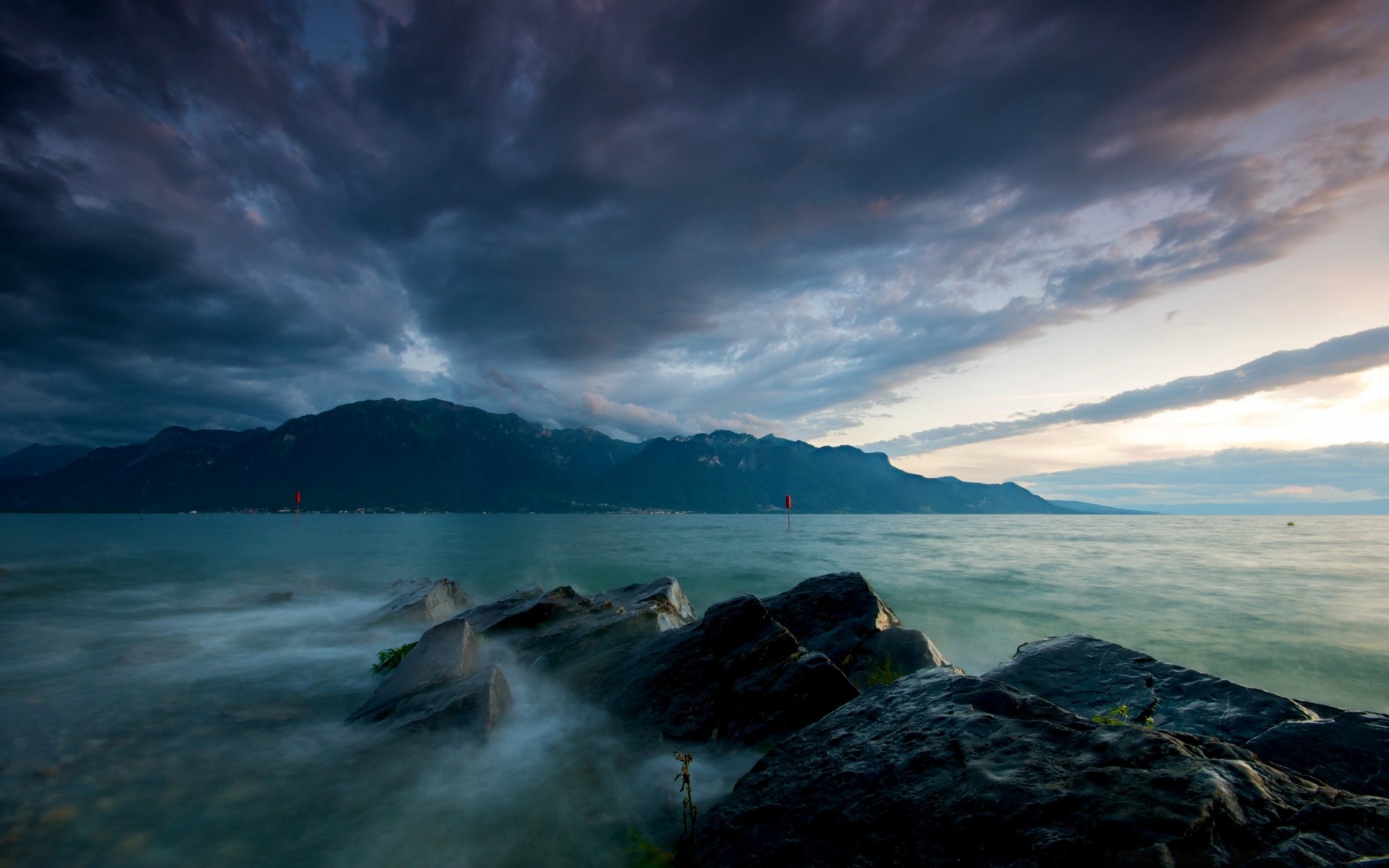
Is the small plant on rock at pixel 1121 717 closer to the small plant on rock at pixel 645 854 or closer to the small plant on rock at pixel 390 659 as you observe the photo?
the small plant on rock at pixel 645 854

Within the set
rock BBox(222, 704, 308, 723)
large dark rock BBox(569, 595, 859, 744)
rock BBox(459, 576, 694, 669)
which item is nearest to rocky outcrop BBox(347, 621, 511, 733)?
rock BBox(222, 704, 308, 723)

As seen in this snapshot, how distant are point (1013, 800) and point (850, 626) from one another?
316 inches

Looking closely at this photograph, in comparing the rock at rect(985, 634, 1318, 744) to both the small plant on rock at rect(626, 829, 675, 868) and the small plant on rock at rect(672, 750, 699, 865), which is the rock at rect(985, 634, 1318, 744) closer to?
the small plant on rock at rect(672, 750, 699, 865)

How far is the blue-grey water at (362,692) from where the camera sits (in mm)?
7285

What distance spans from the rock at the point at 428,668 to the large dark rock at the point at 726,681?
2.80 metres

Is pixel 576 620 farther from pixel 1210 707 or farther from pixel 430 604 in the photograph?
pixel 1210 707

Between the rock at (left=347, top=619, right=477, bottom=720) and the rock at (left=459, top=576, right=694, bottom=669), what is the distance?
183 cm

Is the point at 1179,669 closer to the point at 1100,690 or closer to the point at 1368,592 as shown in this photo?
the point at 1100,690

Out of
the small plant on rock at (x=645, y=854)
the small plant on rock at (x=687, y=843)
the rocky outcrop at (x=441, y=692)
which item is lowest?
the small plant on rock at (x=645, y=854)

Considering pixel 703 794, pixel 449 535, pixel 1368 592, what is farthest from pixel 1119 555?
pixel 449 535

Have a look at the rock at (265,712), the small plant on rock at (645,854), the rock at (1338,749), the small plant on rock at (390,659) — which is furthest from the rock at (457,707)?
the rock at (1338,749)

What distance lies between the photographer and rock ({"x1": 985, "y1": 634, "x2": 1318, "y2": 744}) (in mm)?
7004

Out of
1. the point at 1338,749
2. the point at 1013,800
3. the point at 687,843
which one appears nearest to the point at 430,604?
the point at 687,843

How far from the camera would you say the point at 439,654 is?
1259 centimetres
